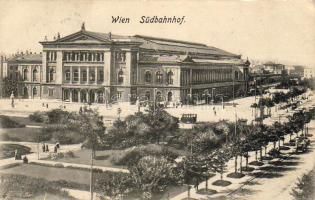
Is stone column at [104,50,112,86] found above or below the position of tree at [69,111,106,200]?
above

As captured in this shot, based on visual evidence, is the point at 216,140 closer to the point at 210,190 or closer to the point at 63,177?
the point at 210,190

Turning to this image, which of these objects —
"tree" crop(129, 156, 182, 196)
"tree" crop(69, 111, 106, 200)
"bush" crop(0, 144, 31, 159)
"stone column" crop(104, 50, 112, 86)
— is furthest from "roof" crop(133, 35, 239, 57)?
"bush" crop(0, 144, 31, 159)

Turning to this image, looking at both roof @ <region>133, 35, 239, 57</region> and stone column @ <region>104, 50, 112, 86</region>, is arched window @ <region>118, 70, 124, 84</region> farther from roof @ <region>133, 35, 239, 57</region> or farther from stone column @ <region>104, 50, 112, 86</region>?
roof @ <region>133, 35, 239, 57</region>

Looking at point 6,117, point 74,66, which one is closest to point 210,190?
point 6,117

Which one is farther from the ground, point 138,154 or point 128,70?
point 128,70

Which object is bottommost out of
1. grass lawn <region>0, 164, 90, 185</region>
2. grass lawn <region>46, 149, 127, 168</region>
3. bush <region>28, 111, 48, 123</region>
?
grass lawn <region>0, 164, 90, 185</region>

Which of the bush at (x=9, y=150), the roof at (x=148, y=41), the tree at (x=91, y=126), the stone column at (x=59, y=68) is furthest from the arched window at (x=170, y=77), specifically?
the bush at (x=9, y=150)

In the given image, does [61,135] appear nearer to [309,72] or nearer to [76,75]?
[76,75]

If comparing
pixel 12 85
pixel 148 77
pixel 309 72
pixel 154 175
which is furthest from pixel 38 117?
pixel 309 72
